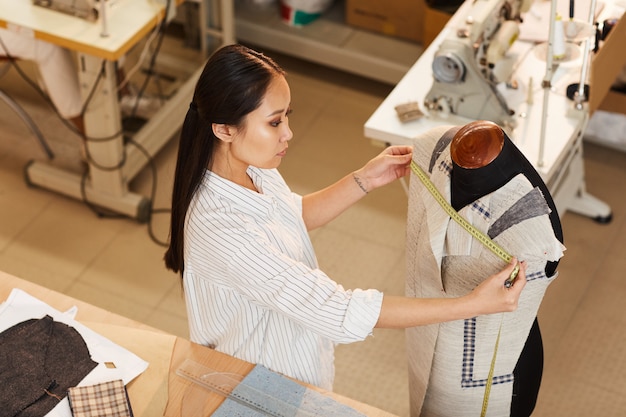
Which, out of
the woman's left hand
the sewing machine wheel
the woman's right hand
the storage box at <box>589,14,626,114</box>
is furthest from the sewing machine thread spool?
the woman's right hand

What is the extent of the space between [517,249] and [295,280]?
429 mm

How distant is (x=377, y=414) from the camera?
6.39 feet

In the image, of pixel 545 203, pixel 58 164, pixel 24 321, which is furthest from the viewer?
pixel 58 164

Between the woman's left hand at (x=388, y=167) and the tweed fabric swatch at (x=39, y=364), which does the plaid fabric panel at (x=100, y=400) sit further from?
the woman's left hand at (x=388, y=167)

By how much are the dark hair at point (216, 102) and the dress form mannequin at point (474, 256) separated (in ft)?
1.16

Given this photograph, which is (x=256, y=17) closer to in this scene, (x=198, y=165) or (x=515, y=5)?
(x=515, y=5)

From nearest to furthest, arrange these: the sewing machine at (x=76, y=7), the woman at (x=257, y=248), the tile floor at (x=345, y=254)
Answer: the woman at (x=257, y=248)
the tile floor at (x=345, y=254)
the sewing machine at (x=76, y=7)

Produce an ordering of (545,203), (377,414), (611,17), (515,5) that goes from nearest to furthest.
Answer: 1. (545,203)
2. (377,414)
3. (515,5)
4. (611,17)

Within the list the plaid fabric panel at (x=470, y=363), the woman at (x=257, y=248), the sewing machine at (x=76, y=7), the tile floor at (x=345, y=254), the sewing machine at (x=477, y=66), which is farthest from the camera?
the sewing machine at (x=76, y=7)

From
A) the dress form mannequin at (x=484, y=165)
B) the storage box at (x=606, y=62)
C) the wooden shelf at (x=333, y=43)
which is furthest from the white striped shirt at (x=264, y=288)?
the wooden shelf at (x=333, y=43)

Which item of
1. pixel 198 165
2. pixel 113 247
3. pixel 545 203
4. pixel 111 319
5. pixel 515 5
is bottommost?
pixel 113 247

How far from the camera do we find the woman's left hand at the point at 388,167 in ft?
6.73

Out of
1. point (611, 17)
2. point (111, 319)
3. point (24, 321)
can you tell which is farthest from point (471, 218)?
point (611, 17)

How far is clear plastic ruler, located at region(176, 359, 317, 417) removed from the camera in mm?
1946
